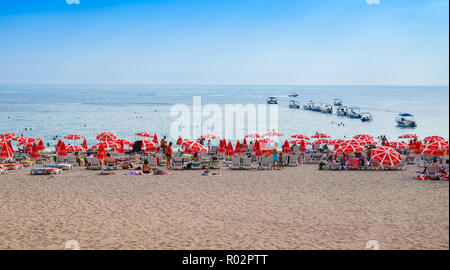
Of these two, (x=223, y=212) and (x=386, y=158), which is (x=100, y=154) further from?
(x=386, y=158)

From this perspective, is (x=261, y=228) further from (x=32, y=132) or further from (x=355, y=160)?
(x=32, y=132)

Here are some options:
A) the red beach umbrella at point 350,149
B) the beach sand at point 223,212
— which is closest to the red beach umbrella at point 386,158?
the beach sand at point 223,212

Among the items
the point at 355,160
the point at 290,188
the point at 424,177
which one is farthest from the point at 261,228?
the point at 355,160

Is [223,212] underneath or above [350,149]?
underneath

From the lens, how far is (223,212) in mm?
10203

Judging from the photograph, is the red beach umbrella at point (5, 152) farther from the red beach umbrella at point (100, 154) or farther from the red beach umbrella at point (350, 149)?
the red beach umbrella at point (350, 149)

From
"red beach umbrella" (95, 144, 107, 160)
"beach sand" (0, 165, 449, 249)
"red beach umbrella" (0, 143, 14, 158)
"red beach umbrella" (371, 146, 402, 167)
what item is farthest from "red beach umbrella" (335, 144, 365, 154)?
"red beach umbrella" (0, 143, 14, 158)

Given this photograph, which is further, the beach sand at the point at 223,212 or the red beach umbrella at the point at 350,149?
the red beach umbrella at the point at 350,149

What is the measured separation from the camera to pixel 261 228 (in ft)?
28.7

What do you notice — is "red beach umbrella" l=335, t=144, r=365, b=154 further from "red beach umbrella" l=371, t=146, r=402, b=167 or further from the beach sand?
the beach sand

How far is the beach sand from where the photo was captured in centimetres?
787

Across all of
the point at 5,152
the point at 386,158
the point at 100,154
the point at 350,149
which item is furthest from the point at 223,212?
the point at 5,152

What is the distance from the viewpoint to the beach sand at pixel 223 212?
7.87 metres

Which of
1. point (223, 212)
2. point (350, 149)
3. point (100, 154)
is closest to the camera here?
point (223, 212)
